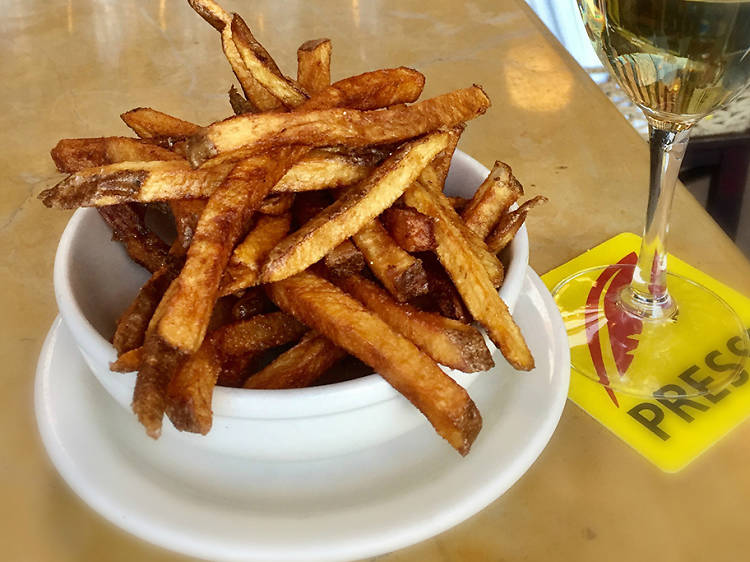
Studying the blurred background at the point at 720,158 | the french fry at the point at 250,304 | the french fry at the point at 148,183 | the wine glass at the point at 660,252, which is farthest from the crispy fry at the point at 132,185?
the blurred background at the point at 720,158

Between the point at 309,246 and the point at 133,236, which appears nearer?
the point at 309,246

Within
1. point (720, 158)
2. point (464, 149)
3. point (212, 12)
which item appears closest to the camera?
point (212, 12)

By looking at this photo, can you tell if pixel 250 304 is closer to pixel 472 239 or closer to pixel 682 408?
pixel 472 239

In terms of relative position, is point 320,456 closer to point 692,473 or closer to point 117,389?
point 117,389

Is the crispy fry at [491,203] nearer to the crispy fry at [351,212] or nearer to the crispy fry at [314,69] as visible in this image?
the crispy fry at [351,212]

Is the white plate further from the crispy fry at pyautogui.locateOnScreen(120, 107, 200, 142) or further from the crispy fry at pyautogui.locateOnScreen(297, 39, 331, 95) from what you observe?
the crispy fry at pyautogui.locateOnScreen(297, 39, 331, 95)

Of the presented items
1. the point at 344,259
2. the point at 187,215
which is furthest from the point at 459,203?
the point at 187,215
